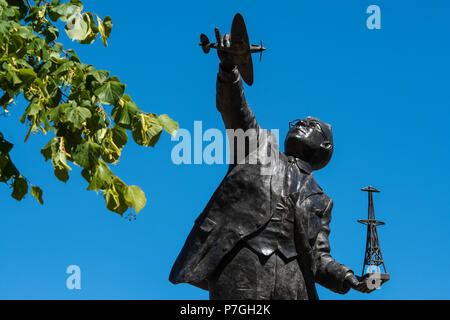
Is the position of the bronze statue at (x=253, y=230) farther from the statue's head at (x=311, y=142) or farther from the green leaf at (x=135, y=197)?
the green leaf at (x=135, y=197)

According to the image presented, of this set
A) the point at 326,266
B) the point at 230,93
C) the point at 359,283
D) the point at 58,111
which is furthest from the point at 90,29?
→ the point at 359,283

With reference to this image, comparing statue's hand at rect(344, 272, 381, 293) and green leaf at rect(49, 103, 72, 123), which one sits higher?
green leaf at rect(49, 103, 72, 123)

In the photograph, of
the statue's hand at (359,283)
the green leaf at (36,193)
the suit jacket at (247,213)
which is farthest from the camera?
the suit jacket at (247,213)

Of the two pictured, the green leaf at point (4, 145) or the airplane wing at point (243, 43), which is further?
the airplane wing at point (243, 43)

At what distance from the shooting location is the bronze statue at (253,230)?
7871mm

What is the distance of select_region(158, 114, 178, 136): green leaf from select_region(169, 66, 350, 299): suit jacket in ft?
4.62

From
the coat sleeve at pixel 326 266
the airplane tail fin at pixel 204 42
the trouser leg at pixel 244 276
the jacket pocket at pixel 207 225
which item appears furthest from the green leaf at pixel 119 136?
the coat sleeve at pixel 326 266

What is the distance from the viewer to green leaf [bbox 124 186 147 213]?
6586mm

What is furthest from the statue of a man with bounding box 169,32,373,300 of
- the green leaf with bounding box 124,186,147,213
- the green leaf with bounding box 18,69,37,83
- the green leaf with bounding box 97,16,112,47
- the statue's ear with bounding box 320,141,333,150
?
the green leaf with bounding box 18,69,37,83

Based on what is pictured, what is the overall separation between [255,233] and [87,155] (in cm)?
214

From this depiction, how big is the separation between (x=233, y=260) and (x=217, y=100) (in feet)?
5.05

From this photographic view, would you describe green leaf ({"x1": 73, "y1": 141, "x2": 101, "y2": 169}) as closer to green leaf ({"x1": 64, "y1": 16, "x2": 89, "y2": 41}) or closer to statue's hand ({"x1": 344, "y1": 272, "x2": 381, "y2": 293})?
green leaf ({"x1": 64, "y1": 16, "x2": 89, "y2": 41})

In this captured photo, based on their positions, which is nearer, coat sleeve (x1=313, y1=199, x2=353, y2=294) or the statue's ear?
coat sleeve (x1=313, y1=199, x2=353, y2=294)

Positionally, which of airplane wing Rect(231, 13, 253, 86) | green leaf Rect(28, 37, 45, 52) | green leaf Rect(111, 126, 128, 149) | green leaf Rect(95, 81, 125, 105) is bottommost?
green leaf Rect(111, 126, 128, 149)
